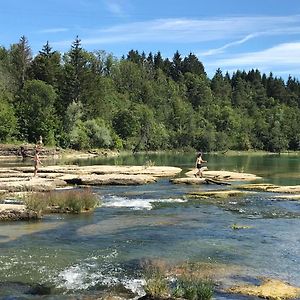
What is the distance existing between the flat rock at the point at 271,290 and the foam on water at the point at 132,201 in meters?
16.3

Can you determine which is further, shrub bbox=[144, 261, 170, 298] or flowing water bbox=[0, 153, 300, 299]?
flowing water bbox=[0, 153, 300, 299]

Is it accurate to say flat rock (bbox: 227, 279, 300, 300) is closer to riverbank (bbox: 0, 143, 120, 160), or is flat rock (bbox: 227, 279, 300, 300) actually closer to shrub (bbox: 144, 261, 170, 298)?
shrub (bbox: 144, 261, 170, 298)

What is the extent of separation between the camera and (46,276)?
15891 millimetres

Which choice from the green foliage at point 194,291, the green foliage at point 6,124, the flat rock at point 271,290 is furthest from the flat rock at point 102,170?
the green foliage at point 6,124

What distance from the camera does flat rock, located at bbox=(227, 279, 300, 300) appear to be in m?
14.2

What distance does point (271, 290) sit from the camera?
48.2 ft

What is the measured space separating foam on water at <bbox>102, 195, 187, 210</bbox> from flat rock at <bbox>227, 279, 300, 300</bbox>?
53.5 ft

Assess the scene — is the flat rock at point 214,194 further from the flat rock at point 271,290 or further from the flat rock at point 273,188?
the flat rock at point 271,290

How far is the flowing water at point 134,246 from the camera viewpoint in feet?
50.6

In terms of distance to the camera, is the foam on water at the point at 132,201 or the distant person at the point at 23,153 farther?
the distant person at the point at 23,153

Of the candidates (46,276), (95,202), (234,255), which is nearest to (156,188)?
(95,202)

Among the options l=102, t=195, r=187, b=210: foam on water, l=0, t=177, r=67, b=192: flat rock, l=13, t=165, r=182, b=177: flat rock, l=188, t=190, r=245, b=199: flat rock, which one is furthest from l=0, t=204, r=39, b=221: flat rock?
l=13, t=165, r=182, b=177: flat rock

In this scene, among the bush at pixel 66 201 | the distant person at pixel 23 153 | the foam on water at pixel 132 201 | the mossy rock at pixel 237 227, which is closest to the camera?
the mossy rock at pixel 237 227

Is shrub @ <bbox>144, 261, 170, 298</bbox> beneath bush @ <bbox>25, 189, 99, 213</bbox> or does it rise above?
beneath
